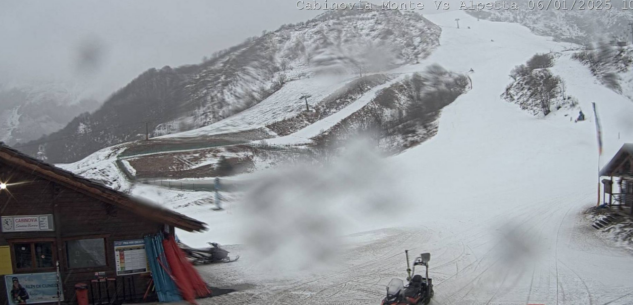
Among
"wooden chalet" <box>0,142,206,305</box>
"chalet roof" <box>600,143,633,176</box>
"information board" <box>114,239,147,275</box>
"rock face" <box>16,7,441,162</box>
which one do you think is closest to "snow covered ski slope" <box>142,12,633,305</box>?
"information board" <box>114,239,147,275</box>

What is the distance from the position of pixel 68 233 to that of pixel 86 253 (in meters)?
0.66

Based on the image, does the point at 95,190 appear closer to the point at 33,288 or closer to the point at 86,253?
the point at 86,253

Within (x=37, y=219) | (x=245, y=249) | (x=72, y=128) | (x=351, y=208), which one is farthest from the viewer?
(x=72, y=128)

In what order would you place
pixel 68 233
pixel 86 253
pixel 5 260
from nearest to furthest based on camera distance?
pixel 5 260, pixel 68 233, pixel 86 253

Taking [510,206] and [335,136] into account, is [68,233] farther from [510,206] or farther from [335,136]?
[335,136]

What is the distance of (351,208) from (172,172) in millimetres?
16487

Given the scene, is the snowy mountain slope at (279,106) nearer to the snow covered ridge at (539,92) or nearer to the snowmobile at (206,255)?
the snow covered ridge at (539,92)

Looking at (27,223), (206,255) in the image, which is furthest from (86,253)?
(206,255)

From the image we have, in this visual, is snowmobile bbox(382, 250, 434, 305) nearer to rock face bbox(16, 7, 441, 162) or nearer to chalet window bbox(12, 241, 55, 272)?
chalet window bbox(12, 241, 55, 272)

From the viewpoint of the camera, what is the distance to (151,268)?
41.0 ft

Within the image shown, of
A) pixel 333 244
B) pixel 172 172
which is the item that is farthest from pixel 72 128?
pixel 333 244

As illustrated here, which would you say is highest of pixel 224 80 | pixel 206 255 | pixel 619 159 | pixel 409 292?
pixel 224 80

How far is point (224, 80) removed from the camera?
7356 centimetres

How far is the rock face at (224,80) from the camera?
64.2 metres
